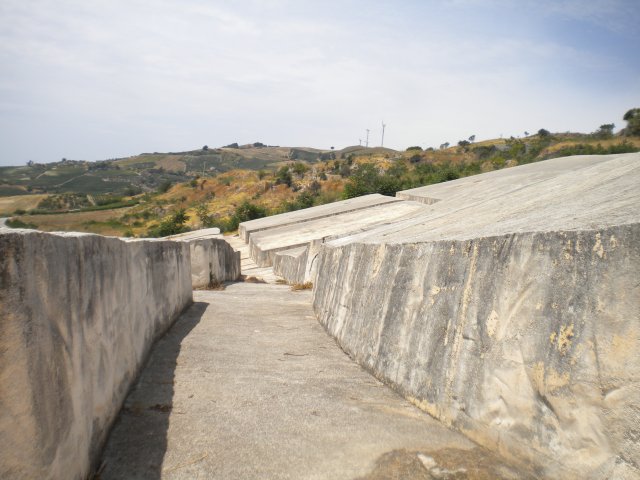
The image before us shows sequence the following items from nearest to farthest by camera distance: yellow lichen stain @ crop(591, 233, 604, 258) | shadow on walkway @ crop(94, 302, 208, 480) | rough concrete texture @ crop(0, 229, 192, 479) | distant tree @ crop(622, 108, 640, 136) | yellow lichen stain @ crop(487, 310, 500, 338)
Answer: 1. rough concrete texture @ crop(0, 229, 192, 479)
2. yellow lichen stain @ crop(591, 233, 604, 258)
3. shadow on walkway @ crop(94, 302, 208, 480)
4. yellow lichen stain @ crop(487, 310, 500, 338)
5. distant tree @ crop(622, 108, 640, 136)

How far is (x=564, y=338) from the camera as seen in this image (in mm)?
2246

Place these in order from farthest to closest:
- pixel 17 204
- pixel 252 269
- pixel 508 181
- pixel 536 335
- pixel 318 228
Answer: pixel 17 204
pixel 252 269
pixel 318 228
pixel 508 181
pixel 536 335

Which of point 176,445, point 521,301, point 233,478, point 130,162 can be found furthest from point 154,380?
point 130,162

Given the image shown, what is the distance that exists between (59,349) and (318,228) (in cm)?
1286

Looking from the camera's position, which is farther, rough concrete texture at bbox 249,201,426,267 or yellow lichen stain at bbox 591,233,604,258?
rough concrete texture at bbox 249,201,426,267

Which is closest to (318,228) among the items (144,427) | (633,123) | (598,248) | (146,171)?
(144,427)

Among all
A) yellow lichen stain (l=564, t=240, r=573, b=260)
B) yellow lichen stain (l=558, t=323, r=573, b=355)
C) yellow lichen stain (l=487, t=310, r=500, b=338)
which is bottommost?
yellow lichen stain (l=487, t=310, r=500, b=338)

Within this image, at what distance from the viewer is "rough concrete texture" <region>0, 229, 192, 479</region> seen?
5.65 feet

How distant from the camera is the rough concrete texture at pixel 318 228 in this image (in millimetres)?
13727

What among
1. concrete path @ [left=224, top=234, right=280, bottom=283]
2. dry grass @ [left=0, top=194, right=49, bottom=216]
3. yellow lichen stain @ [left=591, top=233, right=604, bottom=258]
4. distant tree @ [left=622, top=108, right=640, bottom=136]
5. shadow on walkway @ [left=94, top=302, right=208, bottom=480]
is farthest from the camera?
dry grass @ [left=0, top=194, right=49, bottom=216]

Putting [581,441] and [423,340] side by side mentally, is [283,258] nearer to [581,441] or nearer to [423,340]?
[423,340]

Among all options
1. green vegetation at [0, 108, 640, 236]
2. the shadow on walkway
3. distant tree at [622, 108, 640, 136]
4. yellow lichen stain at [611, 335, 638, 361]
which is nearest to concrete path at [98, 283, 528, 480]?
the shadow on walkway

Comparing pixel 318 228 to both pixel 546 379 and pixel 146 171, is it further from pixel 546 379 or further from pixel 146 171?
pixel 146 171

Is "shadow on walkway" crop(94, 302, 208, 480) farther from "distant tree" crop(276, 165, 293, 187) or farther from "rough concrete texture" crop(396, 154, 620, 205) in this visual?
"distant tree" crop(276, 165, 293, 187)
